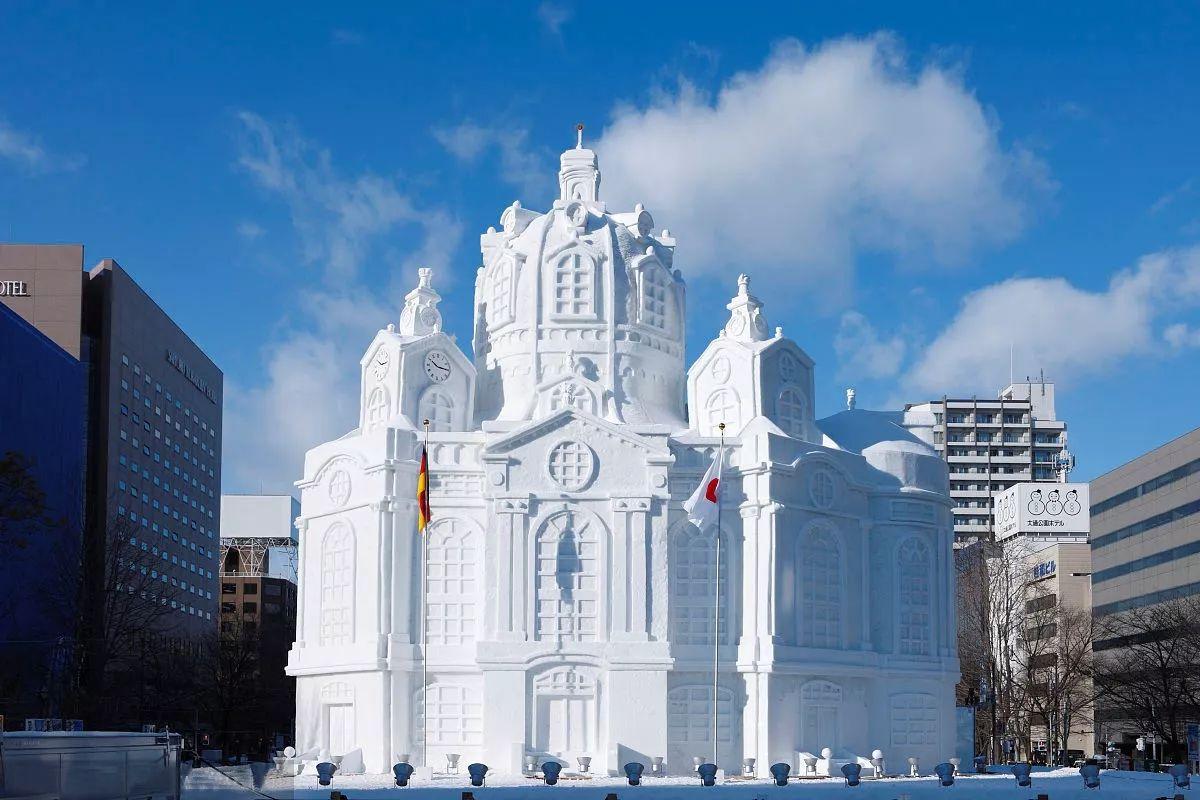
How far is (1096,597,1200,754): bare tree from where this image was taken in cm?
8400

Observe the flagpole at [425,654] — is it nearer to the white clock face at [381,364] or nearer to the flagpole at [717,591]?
the white clock face at [381,364]

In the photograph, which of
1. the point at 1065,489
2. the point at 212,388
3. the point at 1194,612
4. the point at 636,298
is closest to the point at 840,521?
the point at 636,298

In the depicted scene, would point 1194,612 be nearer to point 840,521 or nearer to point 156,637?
point 840,521

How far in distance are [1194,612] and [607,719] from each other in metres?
42.5

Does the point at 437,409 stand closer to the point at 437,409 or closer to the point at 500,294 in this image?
the point at 437,409

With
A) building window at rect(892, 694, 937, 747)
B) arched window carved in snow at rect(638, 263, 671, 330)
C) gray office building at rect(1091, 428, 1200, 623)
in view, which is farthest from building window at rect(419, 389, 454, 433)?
gray office building at rect(1091, 428, 1200, 623)

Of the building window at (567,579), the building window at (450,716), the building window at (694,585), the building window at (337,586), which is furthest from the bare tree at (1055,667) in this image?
the building window at (337,586)

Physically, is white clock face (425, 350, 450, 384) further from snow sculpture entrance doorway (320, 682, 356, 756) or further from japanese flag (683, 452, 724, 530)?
japanese flag (683, 452, 724, 530)

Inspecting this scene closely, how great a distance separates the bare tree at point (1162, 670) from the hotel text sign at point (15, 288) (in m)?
74.3

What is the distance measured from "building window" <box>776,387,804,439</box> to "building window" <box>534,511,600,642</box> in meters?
11.4

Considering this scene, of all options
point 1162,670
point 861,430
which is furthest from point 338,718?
point 1162,670

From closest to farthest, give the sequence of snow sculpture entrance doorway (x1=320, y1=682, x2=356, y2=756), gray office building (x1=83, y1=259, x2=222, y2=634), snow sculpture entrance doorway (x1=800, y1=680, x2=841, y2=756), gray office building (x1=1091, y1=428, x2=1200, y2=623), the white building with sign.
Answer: snow sculpture entrance doorway (x1=800, y1=680, x2=841, y2=756), snow sculpture entrance doorway (x1=320, y1=682, x2=356, y2=756), gray office building (x1=1091, y1=428, x2=1200, y2=623), the white building with sign, gray office building (x1=83, y1=259, x2=222, y2=634)

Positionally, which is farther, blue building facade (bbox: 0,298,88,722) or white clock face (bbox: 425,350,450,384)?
blue building facade (bbox: 0,298,88,722)

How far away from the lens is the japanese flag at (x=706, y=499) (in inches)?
2386
